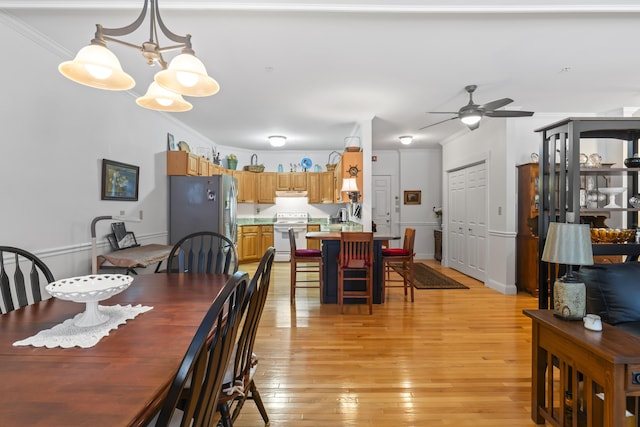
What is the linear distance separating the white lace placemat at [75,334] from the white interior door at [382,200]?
6.54m

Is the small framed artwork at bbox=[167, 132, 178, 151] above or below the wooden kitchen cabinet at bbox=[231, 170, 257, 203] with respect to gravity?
above

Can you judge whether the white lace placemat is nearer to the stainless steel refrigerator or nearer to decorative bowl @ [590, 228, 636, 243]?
the stainless steel refrigerator

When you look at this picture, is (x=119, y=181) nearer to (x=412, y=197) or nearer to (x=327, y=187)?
(x=327, y=187)

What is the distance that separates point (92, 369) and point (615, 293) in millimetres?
2655

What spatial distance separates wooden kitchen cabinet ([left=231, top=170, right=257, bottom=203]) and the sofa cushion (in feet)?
20.6

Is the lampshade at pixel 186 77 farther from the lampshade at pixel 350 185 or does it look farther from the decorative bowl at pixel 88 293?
the lampshade at pixel 350 185

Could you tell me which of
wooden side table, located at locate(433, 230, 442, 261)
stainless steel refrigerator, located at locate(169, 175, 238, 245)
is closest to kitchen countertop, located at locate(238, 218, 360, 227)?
stainless steel refrigerator, located at locate(169, 175, 238, 245)

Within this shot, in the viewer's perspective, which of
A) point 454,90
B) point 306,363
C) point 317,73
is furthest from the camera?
point 454,90

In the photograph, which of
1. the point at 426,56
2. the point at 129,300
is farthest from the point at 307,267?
the point at 129,300

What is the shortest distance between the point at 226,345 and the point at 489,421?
1.78 meters

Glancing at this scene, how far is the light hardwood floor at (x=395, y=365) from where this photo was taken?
1999 mm

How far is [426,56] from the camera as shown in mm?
3016

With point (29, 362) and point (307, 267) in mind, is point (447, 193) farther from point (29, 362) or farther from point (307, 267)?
point (29, 362)

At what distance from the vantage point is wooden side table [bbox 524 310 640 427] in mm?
1340
